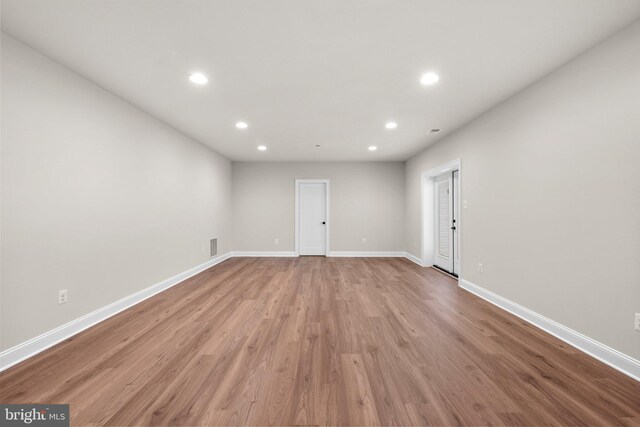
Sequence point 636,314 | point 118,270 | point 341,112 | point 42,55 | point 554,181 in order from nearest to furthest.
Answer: point 636,314, point 42,55, point 554,181, point 118,270, point 341,112

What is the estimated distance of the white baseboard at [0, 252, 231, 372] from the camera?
72.5 inches

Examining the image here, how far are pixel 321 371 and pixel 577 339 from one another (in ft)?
7.35

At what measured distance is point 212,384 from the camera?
1627 millimetres

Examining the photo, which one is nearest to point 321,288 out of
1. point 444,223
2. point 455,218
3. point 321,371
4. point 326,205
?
point 321,371

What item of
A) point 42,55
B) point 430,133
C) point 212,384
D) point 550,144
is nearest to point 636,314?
point 550,144

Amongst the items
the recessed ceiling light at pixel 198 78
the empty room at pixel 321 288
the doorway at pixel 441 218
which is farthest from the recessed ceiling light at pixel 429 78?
the recessed ceiling light at pixel 198 78

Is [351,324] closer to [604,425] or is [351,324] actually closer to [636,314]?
[604,425]

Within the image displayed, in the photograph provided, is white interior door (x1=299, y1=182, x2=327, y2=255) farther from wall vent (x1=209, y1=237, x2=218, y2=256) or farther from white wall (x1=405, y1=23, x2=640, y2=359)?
white wall (x1=405, y1=23, x2=640, y2=359)

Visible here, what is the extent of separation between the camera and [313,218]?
21.9 ft

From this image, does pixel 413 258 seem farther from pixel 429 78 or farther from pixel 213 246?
pixel 213 246

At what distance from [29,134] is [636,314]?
4.82 m

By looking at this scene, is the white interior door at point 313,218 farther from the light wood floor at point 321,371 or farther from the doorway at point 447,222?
the light wood floor at point 321,371

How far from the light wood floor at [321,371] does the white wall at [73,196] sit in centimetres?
42

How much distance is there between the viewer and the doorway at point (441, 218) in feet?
15.1
